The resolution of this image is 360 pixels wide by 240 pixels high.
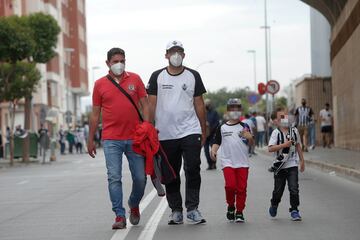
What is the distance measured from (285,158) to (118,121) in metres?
2.18

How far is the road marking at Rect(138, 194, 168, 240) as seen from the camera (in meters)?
10.1

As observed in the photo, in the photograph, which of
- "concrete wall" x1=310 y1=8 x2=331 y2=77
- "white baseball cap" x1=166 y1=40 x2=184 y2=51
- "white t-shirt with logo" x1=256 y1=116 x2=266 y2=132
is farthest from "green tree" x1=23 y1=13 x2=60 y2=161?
A: "white baseball cap" x1=166 y1=40 x2=184 y2=51

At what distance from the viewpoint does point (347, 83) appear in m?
35.4

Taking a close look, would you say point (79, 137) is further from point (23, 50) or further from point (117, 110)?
point (117, 110)

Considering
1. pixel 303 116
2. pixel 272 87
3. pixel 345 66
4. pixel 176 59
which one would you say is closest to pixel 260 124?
pixel 272 87

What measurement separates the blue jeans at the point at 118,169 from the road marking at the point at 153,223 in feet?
1.21

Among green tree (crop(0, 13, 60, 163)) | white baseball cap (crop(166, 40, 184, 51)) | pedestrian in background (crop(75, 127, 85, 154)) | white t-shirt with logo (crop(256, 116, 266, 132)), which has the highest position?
green tree (crop(0, 13, 60, 163))

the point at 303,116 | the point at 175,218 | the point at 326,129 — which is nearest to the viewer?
the point at 175,218

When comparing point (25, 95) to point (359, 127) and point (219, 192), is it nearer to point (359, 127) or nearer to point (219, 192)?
point (359, 127)

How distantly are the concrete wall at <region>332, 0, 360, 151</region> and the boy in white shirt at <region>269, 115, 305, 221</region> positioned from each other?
19.8 m

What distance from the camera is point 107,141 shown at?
10.7 meters

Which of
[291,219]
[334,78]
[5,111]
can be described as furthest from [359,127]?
[5,111]

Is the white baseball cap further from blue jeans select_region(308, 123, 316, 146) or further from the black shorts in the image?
the black shorts

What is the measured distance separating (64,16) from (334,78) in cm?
5632
